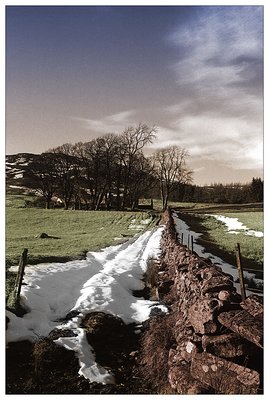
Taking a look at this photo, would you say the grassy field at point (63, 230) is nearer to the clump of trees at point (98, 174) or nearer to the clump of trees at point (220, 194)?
the clump of trees at point (98, 174)

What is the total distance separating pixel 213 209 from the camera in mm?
49750

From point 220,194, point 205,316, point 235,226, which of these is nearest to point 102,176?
point 220,194

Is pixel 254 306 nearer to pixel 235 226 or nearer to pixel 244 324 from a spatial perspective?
pixel 244 324

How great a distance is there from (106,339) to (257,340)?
4.15 meters

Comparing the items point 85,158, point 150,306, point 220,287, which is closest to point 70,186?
point 85,158

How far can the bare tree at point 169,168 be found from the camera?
42.7 m

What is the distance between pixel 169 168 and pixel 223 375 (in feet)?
136

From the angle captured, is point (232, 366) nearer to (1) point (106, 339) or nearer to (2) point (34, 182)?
(1) point (106, 339)

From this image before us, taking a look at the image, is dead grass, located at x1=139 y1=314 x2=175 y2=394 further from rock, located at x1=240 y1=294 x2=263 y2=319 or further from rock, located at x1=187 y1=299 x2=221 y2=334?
rock, located at x1=240 y1=294 x2=263 y2=319

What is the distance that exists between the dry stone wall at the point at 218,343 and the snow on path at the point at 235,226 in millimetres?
23650

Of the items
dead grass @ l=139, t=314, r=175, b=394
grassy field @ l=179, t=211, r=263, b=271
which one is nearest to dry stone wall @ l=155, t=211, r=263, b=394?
dead grass @ l=139, t=314, r=175, b=394

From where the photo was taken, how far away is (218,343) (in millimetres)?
6012

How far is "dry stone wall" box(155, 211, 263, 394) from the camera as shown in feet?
18.2
